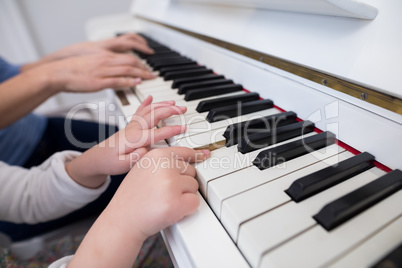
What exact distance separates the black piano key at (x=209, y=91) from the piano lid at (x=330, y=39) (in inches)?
4.7

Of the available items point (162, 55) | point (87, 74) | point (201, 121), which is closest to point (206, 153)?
point (201, 121)

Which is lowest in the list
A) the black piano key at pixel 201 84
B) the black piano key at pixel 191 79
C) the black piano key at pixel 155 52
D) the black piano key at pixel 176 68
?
the black piano key at pixel 201 84

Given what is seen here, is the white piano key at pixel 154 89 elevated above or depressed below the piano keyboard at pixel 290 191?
above

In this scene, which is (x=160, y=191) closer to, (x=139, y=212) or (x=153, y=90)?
(x=139, y=212)

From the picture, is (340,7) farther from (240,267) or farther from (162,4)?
(162,4)

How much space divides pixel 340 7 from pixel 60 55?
1200mm

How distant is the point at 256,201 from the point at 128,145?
281 mm

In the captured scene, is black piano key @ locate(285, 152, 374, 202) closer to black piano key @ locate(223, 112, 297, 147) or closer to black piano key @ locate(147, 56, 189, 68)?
black piano key @ locate(223, 112, 297, 147)

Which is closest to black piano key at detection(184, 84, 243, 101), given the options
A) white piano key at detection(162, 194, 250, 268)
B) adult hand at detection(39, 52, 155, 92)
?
adult hand at detection(39, 52, 155, 92)

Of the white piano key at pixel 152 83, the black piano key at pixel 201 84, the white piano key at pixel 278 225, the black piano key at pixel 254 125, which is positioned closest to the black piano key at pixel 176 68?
the white piano key at pixel 152 83

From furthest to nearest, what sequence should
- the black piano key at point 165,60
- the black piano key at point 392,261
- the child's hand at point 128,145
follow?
the black piano key at point 165,60 → the child's hand at point 128,145 → the black piano key at point 392,261

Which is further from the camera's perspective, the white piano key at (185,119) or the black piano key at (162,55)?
the black piano key at (162,55)

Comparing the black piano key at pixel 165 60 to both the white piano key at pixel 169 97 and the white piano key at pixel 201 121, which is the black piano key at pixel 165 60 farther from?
the white piano key at pixel 201 121

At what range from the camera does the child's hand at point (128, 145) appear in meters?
0.47
